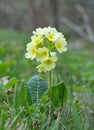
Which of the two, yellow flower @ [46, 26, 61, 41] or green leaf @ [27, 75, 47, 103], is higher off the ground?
yellow flower @ [46, 26, 61, 41]

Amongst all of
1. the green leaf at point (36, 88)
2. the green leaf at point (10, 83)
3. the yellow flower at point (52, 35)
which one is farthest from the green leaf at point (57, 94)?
the green leaf at point (10, 83)

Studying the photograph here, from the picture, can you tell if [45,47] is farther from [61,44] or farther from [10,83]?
[10,83]

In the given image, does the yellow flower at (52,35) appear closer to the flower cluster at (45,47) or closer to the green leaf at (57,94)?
the flower cluster at (45,47)

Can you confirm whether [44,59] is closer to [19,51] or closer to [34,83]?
[34,83]

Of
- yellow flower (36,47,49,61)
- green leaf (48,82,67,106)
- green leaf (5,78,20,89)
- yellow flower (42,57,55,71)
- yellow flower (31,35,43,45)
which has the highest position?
yellow flower (31,35,43,45)

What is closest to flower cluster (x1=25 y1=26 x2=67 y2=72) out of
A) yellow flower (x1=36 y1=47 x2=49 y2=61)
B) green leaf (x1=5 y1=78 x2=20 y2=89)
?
yellow flower (x1=36 y1=47 x2=49 y2=61)

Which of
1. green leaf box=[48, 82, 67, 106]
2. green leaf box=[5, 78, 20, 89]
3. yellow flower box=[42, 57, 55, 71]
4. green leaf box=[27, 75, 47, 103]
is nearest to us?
yellow flower box=[42, 57, 55, 71]

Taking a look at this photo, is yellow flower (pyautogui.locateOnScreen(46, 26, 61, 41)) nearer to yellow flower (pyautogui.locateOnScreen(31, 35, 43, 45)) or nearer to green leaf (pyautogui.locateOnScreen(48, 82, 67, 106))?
yellow flower (pyautogui.locateOnScreen(31, 35, 43, 45))
